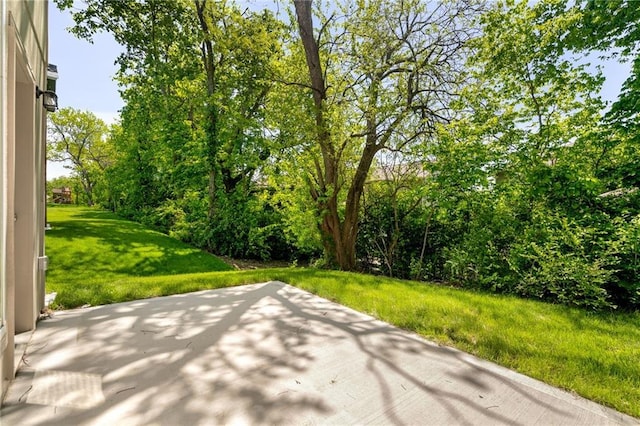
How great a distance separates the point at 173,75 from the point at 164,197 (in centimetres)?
725

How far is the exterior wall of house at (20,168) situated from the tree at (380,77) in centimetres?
432

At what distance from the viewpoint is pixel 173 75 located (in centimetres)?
1097

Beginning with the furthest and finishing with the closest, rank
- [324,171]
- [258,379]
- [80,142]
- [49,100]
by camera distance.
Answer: [80,142], [324,171], [49,100], [258,379]

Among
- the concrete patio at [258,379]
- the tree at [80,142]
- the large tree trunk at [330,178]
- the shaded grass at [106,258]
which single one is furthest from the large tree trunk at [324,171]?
the tree at [80,142]

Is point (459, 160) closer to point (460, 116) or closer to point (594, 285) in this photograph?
point (460, 116)

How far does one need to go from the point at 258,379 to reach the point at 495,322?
2580 mm

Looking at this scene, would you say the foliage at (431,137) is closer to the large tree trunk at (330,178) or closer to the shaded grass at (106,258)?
the large tree trunk at (330,178)

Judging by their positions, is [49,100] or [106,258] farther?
[106,258]

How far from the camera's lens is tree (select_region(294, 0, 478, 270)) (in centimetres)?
629

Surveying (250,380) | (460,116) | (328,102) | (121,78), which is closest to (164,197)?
(121,78)

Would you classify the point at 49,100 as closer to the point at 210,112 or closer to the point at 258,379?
the point at 258,379

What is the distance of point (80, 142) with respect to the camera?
2750 centimetres

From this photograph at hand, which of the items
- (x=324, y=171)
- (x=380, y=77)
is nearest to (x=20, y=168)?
(x=324, y=171)

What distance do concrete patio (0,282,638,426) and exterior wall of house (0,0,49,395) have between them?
0.34 meters
